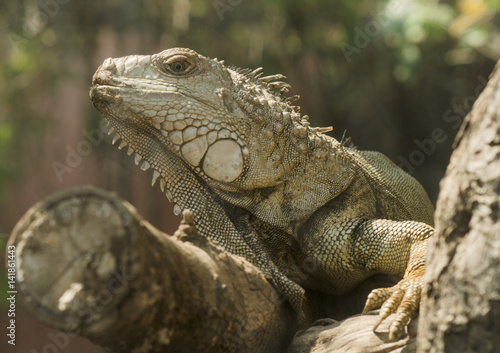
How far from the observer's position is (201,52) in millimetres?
8930

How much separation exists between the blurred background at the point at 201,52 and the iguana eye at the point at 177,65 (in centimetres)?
535

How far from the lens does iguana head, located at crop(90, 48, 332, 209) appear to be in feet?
10.4

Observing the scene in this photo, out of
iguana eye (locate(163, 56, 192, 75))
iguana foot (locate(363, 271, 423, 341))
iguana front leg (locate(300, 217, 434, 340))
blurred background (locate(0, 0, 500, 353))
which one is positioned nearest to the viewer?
iguana foot (locate(363, 271, 423, 341))

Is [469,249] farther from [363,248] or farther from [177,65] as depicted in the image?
[177,65]

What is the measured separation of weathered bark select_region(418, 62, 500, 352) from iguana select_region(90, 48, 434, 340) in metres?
1.08

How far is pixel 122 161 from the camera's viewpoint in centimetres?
938

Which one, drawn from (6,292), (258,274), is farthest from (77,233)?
(6,292)

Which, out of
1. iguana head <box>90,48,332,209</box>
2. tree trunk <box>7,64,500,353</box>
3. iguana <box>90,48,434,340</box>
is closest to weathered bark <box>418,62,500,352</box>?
tree trunk <box>7,64,500,353</box>

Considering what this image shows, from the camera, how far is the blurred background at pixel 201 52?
869cm

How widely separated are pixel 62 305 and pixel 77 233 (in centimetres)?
23

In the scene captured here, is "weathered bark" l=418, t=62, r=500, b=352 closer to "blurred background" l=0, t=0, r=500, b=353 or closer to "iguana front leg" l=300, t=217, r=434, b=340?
"iguana front leg" l=300, t=217, r=434, b=340

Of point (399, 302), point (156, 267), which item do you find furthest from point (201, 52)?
point (156, 267)

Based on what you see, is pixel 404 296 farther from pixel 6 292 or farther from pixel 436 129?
pixel 436 129

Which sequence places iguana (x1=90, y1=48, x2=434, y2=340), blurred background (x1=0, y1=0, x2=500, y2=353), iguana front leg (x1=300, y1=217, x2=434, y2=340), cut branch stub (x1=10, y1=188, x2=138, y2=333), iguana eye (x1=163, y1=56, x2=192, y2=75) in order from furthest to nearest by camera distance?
blurred background (x1=0, y1=0, x2=500, y2=353) → iguana eye (x1=163, y1=56, x2=192, y2=75) → iguana (x1=90, y1=48, x2=434, y2=340) → iguana front leg (x1=300, y1=217, x2=434, y2=340) → cut branch stub (x1=10, y1=188, x2=138, y2=333)
